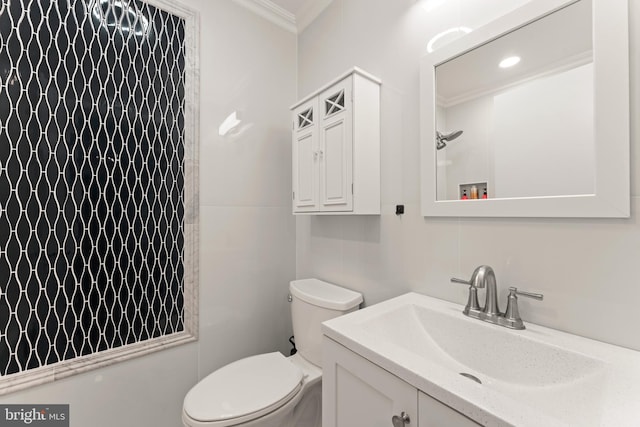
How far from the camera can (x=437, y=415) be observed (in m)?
0.56

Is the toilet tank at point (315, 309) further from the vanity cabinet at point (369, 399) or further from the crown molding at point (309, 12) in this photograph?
the crown molding at point (309, 12)

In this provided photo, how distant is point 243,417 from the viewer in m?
0.98

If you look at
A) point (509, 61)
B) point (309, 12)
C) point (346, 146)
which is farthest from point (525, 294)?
point (309, 12)

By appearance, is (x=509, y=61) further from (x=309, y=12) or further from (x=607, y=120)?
(x=309, y=12)

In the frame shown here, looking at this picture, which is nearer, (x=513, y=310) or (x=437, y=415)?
(x=437, y=415)

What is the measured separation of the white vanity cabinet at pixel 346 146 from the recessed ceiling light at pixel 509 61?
0.50 meters

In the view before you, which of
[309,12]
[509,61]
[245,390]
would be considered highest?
[309,12]

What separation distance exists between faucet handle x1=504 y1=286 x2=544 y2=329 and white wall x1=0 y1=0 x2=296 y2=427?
4.10 ft

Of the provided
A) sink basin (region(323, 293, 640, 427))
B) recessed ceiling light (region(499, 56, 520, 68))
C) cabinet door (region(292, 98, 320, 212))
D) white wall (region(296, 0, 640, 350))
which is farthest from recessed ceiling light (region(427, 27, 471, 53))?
sink basin (region(323, 293, 640, 427))

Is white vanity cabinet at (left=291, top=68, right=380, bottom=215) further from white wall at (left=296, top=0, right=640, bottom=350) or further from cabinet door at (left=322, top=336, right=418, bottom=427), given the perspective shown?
cabinet door at (left=322, top=336, right=418, bottom=427)

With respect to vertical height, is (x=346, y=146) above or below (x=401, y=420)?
above

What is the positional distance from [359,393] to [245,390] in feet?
1.97

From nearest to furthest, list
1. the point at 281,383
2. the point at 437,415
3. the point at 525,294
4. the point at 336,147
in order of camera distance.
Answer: the point at 437,415 < the point at 525,294 < the point at 281,383 < the point at 336,147

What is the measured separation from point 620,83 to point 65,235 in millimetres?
1869
